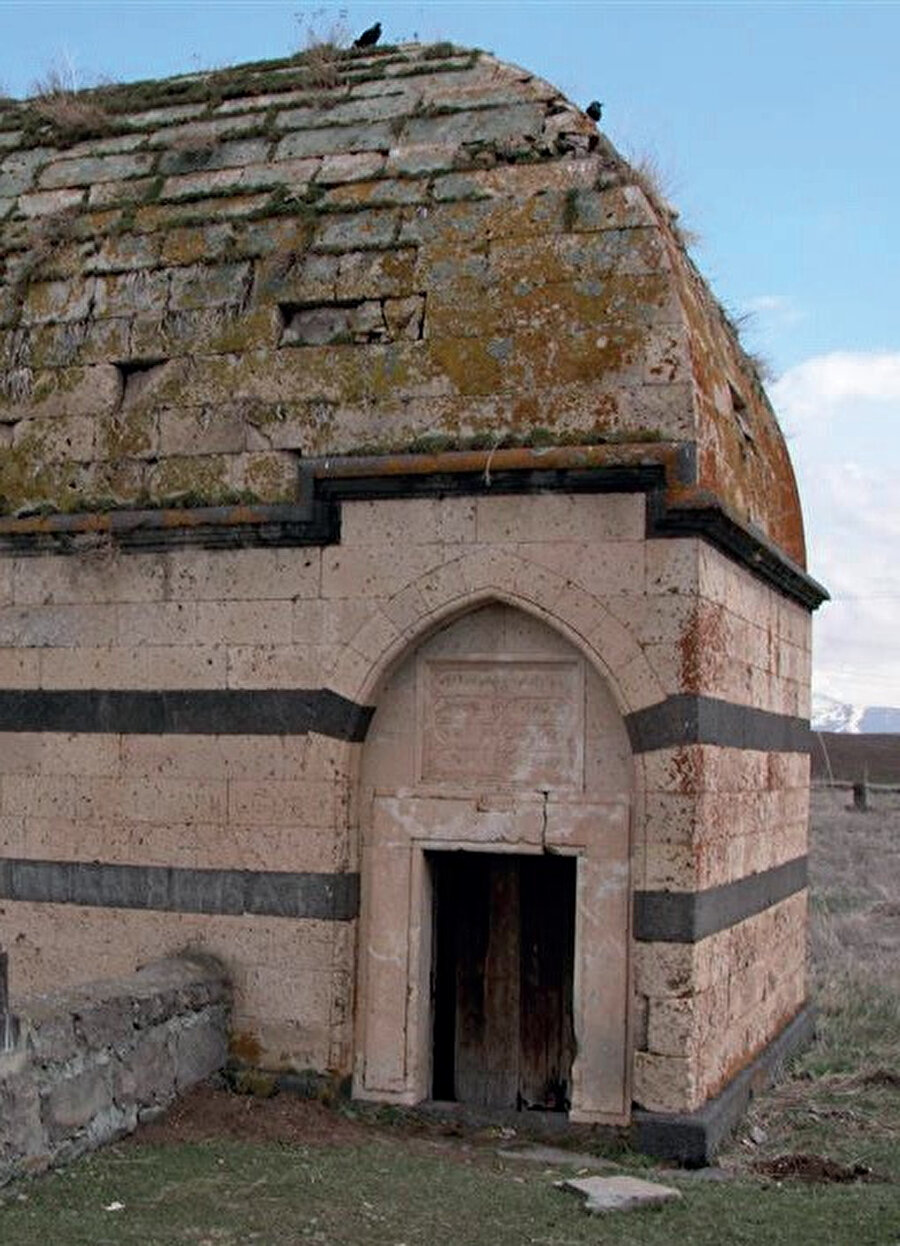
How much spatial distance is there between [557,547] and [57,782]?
3356mm

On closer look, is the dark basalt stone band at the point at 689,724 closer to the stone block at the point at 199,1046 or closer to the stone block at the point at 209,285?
the stone block at the point at 199,1046

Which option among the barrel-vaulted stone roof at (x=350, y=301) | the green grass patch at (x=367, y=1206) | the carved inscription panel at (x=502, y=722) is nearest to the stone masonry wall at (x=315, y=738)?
the carved inscription panel at (x=502, y=722)

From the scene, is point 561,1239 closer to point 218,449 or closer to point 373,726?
point 373,726

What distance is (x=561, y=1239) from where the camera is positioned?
655 cm

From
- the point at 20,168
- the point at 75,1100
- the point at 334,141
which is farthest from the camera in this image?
the point at 20,168

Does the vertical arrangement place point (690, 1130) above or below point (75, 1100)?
below

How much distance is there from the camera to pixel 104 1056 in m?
7.62

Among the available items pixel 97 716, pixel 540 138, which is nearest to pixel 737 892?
pixel 97 716

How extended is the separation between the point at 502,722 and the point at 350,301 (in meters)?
2.63

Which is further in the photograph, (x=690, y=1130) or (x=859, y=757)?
(x=859, y=757)

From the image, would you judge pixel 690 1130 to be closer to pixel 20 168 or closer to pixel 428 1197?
pixel 428 1197

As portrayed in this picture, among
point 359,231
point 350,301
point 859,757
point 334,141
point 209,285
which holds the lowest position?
point 859,757

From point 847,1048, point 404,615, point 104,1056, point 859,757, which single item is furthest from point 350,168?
point 859,757

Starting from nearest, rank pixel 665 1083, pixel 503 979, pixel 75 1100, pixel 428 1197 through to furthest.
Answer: pixel 428 1197 < pixel 75 1100 < pixel 665 1083 < pixel 503 979
